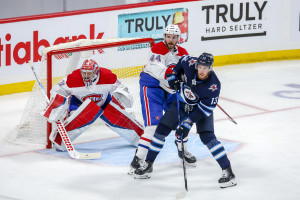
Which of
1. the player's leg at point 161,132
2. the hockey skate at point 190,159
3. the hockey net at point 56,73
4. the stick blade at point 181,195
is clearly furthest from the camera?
the hockey net at point 56,73

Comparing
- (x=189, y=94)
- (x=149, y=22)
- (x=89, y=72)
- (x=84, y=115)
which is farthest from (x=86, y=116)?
(x=149, y=22)

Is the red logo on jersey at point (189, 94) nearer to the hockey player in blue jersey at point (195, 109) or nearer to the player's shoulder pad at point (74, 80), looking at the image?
the hockey player in blue jersey at point (195, 109)

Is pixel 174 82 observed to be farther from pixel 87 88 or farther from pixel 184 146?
pixel 87 88

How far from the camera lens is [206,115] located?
5.21 meters

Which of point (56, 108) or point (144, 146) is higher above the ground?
point (56, 108)

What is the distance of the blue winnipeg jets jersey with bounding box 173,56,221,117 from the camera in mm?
5164

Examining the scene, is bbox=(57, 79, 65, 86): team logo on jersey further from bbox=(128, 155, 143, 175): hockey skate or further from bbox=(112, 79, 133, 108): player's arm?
bbox=(128, 155, 143, 175): hockey skate

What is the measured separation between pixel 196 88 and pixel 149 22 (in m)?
3.68

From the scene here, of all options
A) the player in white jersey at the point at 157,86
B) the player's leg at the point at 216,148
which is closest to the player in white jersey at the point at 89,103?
the player in white jersey at the point at 157,86

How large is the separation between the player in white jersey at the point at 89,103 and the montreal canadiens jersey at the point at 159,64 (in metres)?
0.42

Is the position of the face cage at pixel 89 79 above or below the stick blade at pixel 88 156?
above

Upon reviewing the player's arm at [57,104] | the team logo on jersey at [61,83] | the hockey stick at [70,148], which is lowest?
the hockey stick at [70,148]

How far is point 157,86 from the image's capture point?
581cm

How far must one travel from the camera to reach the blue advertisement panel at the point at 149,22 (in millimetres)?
8664
